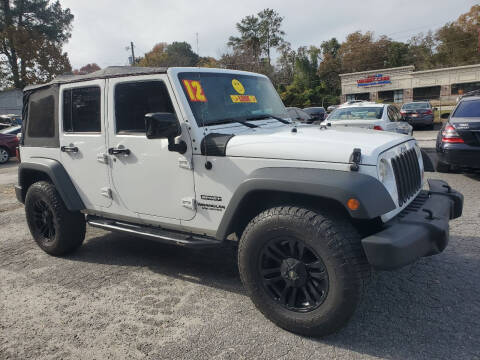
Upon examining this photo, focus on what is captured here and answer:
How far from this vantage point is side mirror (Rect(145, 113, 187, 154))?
2.88 meters

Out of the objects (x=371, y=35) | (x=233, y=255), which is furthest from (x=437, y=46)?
(x=233, y=255)

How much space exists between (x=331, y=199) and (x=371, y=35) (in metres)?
62.6

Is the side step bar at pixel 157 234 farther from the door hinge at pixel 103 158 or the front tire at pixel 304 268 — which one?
the door hinge at pixel 103 158

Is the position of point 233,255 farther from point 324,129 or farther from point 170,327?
point 324,129

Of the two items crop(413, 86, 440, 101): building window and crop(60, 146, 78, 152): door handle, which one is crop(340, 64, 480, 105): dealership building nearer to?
crop(413, 86, 440, 101): building window

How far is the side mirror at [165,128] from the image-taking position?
2.88 metres

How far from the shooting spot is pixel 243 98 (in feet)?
11.9

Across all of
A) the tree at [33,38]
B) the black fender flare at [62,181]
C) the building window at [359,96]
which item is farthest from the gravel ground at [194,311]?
the building window at [359,96]

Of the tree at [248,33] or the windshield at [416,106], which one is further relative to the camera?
the tree at [248,33]

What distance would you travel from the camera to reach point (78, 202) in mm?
4078

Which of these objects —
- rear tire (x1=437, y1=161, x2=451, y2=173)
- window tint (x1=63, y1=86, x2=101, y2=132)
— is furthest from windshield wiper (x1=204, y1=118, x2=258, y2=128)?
rear tire (x1=437, y1=161, x2=451, y2=173)

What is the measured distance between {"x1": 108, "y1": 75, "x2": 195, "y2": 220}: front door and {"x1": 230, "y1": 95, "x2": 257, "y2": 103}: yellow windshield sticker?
2.04 ft

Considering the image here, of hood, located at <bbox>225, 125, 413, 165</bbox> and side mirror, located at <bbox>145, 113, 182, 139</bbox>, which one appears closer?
hood, located at <bbox>225, 125, 413, 165</bbox>

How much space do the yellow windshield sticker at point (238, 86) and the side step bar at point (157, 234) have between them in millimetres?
1416
